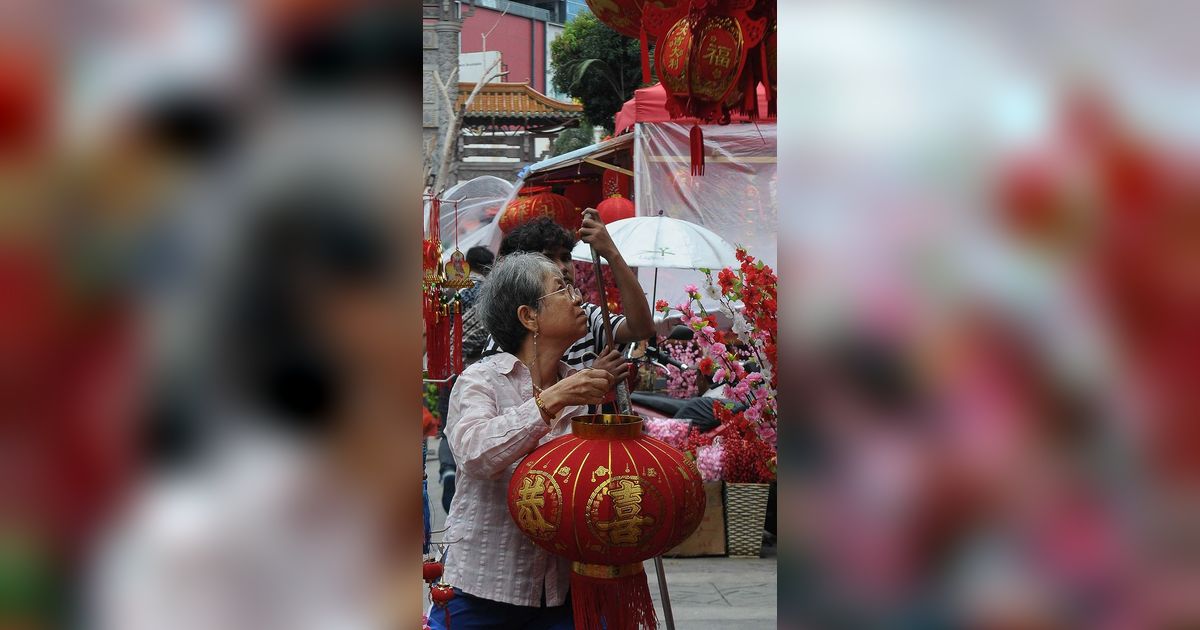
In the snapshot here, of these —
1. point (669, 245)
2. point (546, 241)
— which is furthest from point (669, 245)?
point (546, 241)

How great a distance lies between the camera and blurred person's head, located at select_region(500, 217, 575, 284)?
323 centimetres

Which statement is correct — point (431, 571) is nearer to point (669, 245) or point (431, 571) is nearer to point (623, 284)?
point (623, 284)

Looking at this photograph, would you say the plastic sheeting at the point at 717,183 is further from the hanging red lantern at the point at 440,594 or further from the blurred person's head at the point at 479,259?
the hanging red lantern at the point at 440,594

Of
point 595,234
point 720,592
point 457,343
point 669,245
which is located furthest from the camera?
point 669,245

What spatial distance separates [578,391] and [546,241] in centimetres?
123

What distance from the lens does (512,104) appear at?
19.5 meters

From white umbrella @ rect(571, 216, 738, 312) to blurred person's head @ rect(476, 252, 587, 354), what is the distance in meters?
3.75

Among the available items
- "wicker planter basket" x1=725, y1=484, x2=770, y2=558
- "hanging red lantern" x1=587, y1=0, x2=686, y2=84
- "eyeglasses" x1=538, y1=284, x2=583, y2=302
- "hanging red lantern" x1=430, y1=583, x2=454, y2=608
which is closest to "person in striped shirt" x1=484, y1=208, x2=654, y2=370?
"eyeglasses" x1=538, y1=284, x2=583, y2=302

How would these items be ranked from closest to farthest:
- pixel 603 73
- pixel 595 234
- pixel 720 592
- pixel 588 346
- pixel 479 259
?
pixel 595 234 < pixel 588 346 < pixel 720 592 < pixel 479 259 < pixel 603 73
